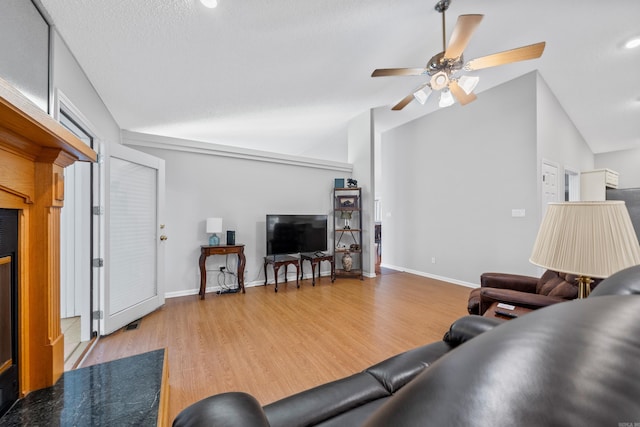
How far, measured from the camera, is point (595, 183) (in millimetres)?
4383

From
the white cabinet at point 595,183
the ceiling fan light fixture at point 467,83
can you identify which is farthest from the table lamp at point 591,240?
the white cabinet at point 595,183

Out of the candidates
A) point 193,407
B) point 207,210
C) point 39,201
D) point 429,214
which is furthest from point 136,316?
point 429,214

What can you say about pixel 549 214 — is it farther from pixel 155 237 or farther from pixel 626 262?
pixel 155 237

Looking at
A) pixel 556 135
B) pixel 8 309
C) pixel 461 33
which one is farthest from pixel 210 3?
pixel 556 135

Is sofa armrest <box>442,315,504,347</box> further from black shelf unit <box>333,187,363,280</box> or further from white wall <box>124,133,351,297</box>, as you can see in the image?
white wall <box>124,133,351,297</box>

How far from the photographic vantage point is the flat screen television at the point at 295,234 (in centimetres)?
410

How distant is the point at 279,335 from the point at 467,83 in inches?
119

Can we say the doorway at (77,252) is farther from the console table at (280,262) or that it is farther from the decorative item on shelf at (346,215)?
the decorative item on shelf at (346,215)

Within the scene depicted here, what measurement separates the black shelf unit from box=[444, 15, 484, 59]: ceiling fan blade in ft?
9.23

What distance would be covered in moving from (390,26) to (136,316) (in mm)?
3952

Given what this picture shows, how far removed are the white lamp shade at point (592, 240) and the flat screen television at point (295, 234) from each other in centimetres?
342

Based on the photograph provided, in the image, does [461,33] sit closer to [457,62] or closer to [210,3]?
[457,62]

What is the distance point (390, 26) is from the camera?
236cm

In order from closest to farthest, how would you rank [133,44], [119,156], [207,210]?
1. [133,44]
2. [119,156]
3. [207,210]
